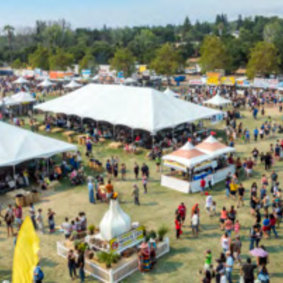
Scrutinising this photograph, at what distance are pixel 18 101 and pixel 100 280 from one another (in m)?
29.1

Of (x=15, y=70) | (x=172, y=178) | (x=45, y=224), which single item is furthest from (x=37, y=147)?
(x=15, y=70)

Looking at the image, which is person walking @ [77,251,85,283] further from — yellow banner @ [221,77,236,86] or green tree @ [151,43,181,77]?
green tree @ [151,43,181,77]

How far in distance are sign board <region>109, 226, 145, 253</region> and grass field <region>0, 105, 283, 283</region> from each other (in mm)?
937

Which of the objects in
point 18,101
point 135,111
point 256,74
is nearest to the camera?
point 135,111

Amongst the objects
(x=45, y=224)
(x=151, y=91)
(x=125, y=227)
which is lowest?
(x=45, y=224)

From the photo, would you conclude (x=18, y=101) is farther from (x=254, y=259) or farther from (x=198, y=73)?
(x=198, y=73)

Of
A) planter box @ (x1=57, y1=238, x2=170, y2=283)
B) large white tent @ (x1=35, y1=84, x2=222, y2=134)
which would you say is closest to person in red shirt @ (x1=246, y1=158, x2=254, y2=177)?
large white tent @ (x1=35, y1=84, x2=222, y2=134)

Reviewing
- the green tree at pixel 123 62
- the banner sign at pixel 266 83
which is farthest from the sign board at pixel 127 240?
the green tree at pixel 123 62

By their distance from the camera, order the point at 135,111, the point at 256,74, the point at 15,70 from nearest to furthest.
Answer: the point at 135,111 < the point at 256,74 < the point at 15,70

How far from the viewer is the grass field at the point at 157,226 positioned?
11609 millimetres

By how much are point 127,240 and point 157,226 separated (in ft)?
8.98

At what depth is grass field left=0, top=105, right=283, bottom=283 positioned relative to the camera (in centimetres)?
1161

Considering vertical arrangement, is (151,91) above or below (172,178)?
above

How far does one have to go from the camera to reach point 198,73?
76.9 metres
